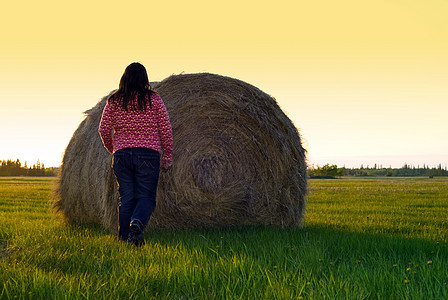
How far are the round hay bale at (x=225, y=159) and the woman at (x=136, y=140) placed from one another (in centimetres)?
135

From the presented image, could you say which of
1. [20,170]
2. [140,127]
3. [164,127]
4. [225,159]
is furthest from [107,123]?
[20,170]

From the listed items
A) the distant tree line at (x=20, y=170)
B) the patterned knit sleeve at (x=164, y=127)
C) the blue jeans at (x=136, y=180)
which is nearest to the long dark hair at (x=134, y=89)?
the patterned knit sleeve at (x=164, y=127)

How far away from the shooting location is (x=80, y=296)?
10.4 feet

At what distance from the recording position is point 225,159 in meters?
7.28

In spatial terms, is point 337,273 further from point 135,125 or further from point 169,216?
point 169,216

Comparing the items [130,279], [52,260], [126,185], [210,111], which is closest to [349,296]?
[130,279]

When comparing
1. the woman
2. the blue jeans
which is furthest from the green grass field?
the woman

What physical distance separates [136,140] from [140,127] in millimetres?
171

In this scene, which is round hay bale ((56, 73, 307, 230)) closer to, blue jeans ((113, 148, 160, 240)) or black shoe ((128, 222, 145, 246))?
blue jeans ((113, 148, 160, 240))

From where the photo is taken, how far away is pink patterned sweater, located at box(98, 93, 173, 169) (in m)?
5.74

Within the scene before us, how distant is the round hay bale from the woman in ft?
4.43

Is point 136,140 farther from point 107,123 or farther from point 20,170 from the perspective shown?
point 20,170

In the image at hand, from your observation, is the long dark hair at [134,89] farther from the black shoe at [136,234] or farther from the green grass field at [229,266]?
the green grass field at [229,266]

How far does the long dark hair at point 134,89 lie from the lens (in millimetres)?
5734
